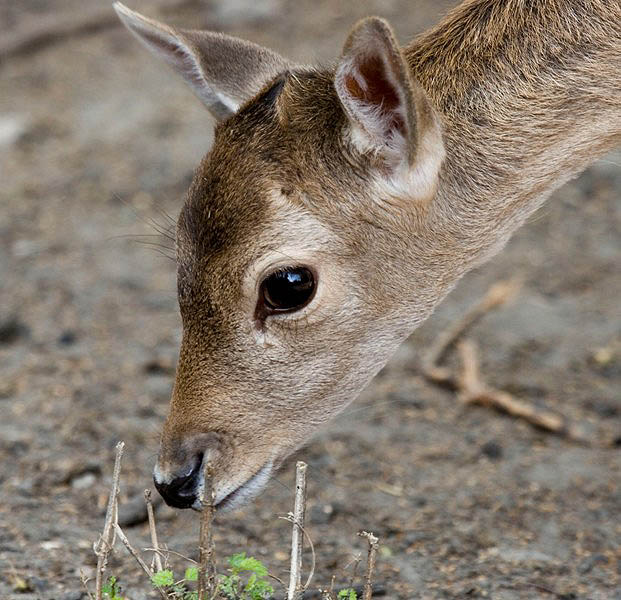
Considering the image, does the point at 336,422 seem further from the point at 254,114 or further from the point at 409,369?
the point at 254,114

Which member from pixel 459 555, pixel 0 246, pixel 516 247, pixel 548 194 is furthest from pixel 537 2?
pixel 0 246

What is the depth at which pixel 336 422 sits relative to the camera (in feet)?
16.9

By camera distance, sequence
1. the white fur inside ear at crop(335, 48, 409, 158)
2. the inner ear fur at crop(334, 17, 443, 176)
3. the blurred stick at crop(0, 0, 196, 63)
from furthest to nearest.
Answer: the blurred stick at crop(0, 0, 196, 63), the white fur inside ear at crop(335, 48, 409, 158), the inner ear fur at crop(334, 17, 443, 176)

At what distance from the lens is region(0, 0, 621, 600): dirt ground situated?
4062mm

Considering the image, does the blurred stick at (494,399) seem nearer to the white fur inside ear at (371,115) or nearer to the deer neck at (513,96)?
the deer neck at (513,96)

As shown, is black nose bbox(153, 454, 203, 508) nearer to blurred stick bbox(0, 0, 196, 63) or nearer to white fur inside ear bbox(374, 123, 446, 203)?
white fur inside ear bbox(374, 123, 446, 203)

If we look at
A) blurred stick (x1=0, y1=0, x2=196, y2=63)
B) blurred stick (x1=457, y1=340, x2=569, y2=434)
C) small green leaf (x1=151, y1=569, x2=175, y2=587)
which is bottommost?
small green leaf (x1=151, y1=569, x2=175, y2=587)

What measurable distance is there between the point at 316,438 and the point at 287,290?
5.16 ft

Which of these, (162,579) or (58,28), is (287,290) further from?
(58,28)

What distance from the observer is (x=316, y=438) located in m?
4.98

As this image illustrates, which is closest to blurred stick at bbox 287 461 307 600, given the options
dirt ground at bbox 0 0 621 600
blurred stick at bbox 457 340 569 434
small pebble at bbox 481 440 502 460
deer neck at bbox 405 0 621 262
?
dirt ground at bbox 0 0 621 600

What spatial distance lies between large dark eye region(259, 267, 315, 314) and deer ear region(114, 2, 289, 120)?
894mm

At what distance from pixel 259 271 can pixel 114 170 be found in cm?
407

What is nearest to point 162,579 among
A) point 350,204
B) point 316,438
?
point 350,204
